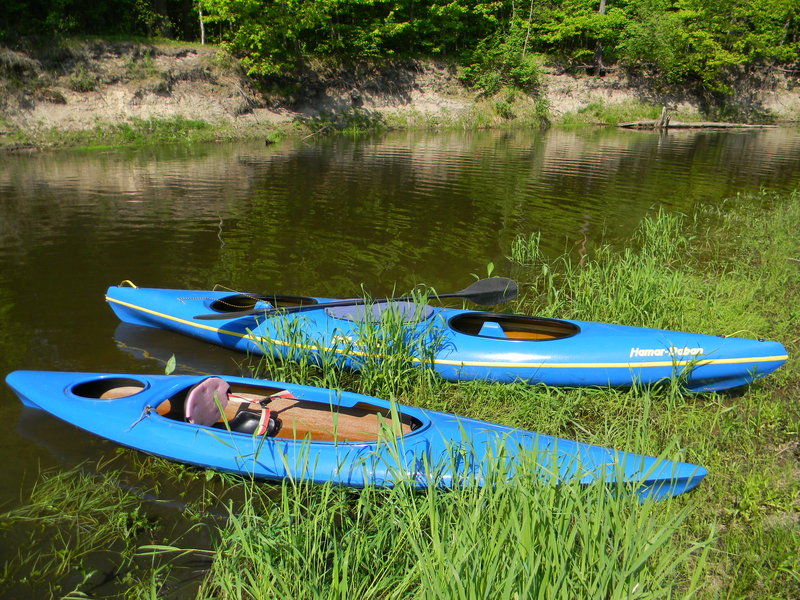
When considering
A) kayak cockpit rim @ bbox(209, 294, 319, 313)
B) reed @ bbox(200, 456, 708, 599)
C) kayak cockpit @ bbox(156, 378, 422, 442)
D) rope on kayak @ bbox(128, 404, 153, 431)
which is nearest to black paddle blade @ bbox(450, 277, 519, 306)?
kayak cockpit rim @ bbox(209, 294, 319, 313)

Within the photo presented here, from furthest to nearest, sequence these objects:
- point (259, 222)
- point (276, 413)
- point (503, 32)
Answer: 1. point (503, 32)
2. point (259, 222)
3. point (276, 413)

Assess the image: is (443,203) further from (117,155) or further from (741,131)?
(741,131)

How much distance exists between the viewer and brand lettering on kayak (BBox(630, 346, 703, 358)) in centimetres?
412

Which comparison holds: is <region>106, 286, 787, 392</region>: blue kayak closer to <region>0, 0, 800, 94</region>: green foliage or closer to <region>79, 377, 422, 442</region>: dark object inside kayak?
<region>79, 377, 422, 442</region>: dark object inside kayak

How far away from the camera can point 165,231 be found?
933cm

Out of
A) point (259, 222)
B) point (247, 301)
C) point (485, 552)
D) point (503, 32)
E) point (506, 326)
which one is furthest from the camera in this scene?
point (503, 32)

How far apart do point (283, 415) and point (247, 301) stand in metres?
2.22

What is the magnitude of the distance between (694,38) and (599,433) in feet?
120

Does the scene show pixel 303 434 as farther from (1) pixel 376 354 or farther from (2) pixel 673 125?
(2) pixel 673 125

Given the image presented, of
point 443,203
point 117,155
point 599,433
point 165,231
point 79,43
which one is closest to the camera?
point 599,433

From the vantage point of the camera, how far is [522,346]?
442 centimetres

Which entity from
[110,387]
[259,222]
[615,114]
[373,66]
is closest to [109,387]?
[110,387]

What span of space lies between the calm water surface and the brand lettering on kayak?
10.2 feet

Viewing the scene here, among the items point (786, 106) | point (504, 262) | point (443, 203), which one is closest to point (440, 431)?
point (504, 262)
